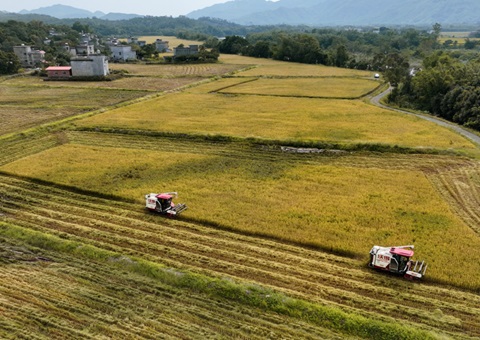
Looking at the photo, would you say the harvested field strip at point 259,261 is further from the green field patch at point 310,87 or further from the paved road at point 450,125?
the green field patch at point 310,87

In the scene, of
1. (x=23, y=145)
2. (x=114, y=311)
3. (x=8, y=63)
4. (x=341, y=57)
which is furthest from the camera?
(x=341, y=57)

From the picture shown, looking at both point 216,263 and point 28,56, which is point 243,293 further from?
point 28,56

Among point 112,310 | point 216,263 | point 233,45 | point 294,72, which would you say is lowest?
point 112,310

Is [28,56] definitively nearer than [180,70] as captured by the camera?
No

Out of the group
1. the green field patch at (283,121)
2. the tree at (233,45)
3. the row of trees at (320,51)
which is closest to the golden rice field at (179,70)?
the row of trees at (320,51)

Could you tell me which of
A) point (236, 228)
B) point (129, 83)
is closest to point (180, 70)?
point (129, 83)

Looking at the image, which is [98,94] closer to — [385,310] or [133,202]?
[133,202]

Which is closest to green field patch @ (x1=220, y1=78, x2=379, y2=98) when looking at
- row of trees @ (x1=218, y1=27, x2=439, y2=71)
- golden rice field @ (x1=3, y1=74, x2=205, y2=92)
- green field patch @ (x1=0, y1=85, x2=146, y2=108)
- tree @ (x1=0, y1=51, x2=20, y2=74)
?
golden rice field @ (x1=3, y1=74, x2=205, y2=92)

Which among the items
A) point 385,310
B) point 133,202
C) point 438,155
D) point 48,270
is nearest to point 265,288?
point 385,310
